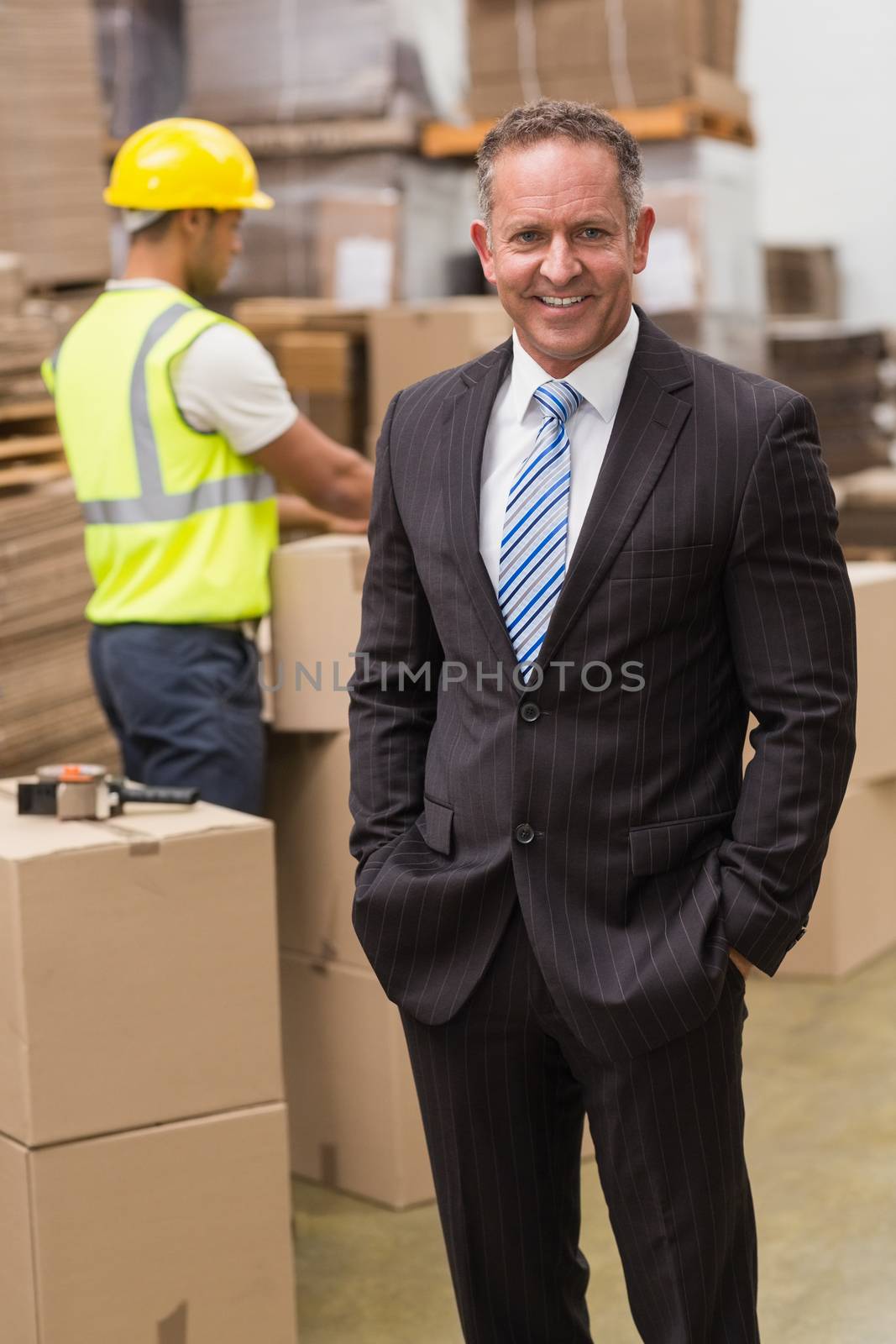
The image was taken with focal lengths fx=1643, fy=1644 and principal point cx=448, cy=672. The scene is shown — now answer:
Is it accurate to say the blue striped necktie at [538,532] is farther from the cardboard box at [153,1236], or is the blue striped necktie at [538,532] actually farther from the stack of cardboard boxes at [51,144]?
the stack of cardboard boxes at [51,144]

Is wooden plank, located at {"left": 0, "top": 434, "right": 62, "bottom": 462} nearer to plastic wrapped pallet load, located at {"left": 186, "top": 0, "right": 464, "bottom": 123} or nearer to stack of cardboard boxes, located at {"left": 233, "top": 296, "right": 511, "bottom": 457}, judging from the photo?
stack of cardboard boxes, located at {"left": 233, "top": 296, "right": 511, "bottom": 457}

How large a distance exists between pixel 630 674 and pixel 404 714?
1.16 ft

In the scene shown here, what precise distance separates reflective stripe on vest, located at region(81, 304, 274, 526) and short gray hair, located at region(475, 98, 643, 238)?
1.35 metres

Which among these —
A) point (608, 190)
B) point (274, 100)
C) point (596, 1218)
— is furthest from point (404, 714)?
point (274, 100)

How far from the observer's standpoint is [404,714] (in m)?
2.01

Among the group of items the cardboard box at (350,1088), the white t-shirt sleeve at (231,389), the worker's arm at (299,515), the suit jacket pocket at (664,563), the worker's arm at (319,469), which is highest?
the white t-shirt sleeve at (231,389)

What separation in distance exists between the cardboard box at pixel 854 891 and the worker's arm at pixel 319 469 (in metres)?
1.58

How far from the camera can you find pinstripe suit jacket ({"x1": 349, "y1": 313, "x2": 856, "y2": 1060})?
1.74 metres

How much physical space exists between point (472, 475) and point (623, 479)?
0.18 m

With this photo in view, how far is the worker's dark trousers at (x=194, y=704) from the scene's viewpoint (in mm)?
3029

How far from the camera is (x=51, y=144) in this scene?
4.89m

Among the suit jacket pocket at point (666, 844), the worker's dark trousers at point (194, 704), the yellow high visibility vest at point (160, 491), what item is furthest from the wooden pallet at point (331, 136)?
the suit jacket pocket at point (666, 844)

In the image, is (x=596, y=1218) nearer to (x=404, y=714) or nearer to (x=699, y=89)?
(x=404, y=714)

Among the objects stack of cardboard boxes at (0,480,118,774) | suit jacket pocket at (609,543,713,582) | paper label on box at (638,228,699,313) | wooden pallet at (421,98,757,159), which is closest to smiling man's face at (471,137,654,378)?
suit jacket pocket at (609,543,713,582)
